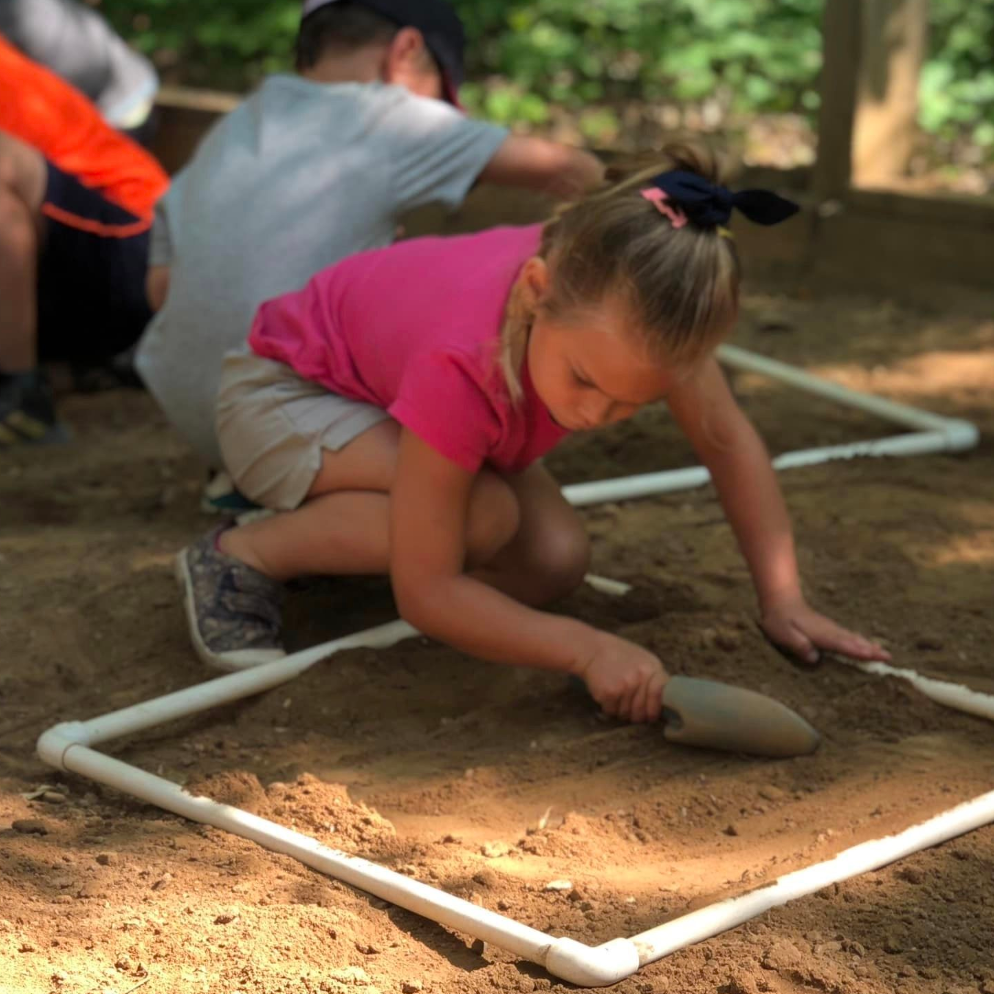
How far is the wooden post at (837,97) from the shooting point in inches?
176

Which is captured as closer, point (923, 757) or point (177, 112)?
point (923, 757)

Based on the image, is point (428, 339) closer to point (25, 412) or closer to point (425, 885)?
point (425, 885)

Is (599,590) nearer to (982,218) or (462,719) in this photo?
(462,719)

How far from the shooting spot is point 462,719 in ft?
7.47

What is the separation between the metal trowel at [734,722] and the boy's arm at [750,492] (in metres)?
0.29

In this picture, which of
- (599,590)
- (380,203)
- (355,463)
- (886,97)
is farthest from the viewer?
(886,97)

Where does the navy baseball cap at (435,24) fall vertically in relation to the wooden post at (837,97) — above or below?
above

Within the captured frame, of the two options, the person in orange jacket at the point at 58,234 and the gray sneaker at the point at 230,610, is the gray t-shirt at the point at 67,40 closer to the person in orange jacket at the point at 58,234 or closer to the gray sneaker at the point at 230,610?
the person in orange jacket at the point at 58,234

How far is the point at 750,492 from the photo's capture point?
2439 millimetres

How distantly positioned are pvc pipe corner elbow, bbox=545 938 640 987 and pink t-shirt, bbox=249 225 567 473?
77cm

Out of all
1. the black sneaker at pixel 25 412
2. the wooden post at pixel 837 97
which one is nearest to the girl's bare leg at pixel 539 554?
the black sneaker at pixel 25 412

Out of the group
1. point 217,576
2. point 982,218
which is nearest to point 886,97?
point 982,218

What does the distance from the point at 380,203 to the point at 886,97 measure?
218cm

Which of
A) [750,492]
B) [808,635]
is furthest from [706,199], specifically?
[808,635]
